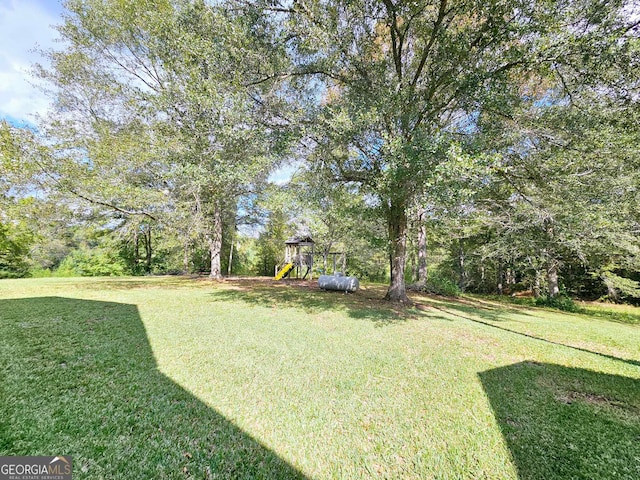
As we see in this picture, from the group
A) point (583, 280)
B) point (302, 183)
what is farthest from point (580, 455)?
point (583, 280)

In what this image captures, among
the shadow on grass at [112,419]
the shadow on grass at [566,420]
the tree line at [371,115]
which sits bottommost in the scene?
the shadow on grass at [566,420]

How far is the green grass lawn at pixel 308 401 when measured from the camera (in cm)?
181

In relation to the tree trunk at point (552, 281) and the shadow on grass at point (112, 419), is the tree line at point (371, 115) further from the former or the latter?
the shadow on grass at point (112, 419)

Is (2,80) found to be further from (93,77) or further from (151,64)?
(151,64)

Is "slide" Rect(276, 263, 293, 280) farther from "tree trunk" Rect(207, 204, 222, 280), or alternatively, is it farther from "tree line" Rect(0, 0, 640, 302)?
"tree line" Rect(0, 0, 640, 302)

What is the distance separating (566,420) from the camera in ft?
7.88

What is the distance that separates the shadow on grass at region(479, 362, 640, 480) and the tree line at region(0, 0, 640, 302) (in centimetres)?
313

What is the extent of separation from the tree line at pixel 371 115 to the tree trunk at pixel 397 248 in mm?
47

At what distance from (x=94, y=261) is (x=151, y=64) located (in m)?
13.2

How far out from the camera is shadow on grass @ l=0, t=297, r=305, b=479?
1.72m

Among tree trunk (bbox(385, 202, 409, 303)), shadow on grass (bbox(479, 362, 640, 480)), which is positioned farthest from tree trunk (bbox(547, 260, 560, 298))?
shadow on grass (bbox(479, 362, 640, 480))

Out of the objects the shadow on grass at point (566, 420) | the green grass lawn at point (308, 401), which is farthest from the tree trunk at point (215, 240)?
the shadow on grass at point (566, 420)

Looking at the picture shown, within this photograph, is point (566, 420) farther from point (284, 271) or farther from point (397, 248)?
point (284, 271)

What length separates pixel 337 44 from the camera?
565 cm
